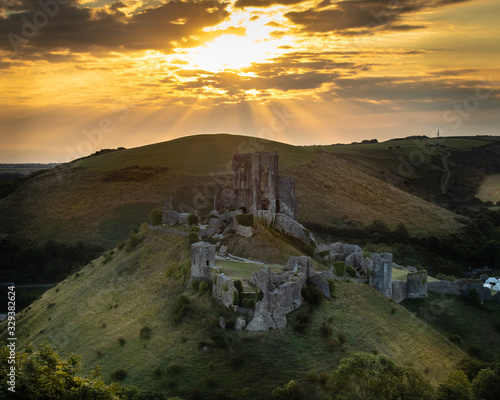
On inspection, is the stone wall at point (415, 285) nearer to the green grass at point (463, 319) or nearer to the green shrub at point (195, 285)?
the green grass at point (463, 319)

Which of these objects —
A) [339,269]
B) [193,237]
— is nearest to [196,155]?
[193,237]

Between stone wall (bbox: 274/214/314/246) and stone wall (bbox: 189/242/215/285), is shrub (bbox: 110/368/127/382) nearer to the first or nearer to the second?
stone wall (bbox: 189/242/215/285)

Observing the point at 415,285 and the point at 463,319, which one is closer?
the point at 463,319

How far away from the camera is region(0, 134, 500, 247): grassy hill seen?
124625mm

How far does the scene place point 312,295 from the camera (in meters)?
50.2

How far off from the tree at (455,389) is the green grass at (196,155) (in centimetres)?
10279

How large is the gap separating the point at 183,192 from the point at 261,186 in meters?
56.9

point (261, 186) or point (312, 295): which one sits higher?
point (261, 186)

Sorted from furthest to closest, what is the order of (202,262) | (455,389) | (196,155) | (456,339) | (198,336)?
1. (196,155)
2. (456,339)
3. (202,262)
4. (198,336)
5. (455,389)

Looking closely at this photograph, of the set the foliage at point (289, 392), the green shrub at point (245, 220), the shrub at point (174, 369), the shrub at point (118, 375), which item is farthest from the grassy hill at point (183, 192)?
the foliage at point (289, 392)

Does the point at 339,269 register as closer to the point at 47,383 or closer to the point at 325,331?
the point at 325,331

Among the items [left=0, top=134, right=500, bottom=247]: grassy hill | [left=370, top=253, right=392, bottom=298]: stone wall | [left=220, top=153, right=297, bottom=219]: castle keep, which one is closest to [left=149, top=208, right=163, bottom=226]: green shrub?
[left=220, top=153, right=297, bottom=219]: castle keep

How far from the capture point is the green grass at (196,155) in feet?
493

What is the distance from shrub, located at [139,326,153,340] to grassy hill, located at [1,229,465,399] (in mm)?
98
